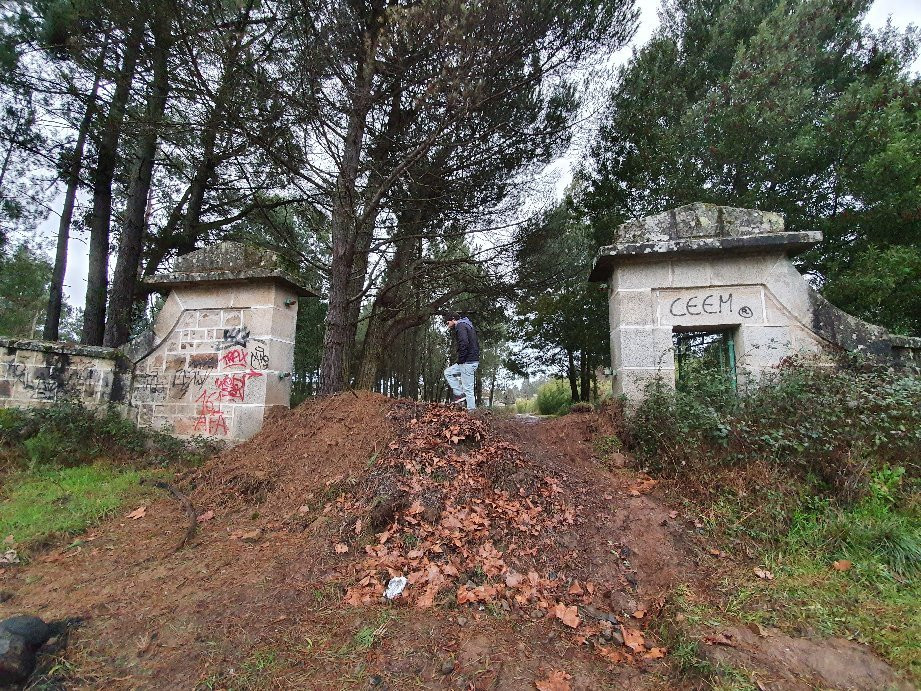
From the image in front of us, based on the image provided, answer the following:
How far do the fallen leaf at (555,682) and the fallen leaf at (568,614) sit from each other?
1.23 feet

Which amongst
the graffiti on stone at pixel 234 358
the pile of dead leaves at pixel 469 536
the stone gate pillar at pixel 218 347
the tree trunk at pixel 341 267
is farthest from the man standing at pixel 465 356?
the graffiti on stone at pixel 234 358

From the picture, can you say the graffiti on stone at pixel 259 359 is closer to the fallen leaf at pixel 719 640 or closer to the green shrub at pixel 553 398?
the fallen leaf at pixel 719 640

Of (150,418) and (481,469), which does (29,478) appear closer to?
(150,418)

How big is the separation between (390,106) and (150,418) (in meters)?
5.64

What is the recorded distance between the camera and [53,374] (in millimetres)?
6145

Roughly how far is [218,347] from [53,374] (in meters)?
2.27

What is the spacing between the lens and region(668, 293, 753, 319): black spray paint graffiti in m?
5.42

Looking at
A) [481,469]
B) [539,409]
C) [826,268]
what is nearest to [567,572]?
[481,469]

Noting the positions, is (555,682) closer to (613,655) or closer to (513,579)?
(613,655)

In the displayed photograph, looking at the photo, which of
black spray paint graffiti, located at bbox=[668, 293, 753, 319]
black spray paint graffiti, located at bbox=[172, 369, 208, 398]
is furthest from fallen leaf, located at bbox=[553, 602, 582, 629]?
black spray paint graffiti, located at bbox=[172, 369, 208, 398]

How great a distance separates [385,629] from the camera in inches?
108

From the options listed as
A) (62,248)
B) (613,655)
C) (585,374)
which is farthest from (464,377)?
(585,374)

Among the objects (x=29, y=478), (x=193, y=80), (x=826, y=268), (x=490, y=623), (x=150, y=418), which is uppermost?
(x=193, y=80)

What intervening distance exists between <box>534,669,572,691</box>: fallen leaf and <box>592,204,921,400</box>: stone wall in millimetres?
3433
